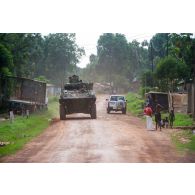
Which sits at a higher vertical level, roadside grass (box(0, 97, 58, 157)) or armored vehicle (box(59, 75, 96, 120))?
armored vehicle (box(59, 75, 96, 120))

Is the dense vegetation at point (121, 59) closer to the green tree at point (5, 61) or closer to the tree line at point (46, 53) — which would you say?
the tree line at point (46, 53)

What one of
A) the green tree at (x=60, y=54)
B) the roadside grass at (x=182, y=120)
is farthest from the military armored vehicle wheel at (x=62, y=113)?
the green tree at (x=60, y=54)

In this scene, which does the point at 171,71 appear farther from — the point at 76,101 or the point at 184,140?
the point at 76,101

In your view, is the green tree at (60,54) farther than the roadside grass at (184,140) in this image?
Yes

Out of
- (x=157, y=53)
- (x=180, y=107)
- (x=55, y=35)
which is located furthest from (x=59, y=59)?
(x=180, y=107)

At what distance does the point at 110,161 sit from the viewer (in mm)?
12219

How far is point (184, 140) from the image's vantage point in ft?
49.1

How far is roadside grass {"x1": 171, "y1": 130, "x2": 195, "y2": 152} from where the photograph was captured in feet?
45.0

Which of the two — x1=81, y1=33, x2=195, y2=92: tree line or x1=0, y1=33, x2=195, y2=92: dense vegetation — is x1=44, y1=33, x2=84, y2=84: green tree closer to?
x1=0, y1=33, x2=195, y2=92: dense vegetation

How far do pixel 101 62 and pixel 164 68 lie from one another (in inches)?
93.0

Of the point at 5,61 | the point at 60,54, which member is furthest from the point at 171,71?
the point at 5,61

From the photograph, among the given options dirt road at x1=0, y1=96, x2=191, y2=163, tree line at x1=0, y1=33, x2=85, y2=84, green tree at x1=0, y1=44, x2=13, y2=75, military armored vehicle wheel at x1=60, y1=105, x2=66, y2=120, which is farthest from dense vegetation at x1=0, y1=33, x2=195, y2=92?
military armored vehicle wheel at x1=60, y1=105, x2=66, y2=120

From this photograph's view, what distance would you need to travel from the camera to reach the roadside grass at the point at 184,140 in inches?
540

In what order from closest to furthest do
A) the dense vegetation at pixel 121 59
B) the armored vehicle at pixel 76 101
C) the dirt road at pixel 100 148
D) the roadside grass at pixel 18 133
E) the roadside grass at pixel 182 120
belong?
the dirt road at pixel 100 148 → the roadside grass at pixel 18 133 → the dense vegetation at pixel 121 59 → the roadside grass at pixel 182 120 → the armored vehicle at pixel 76 101
